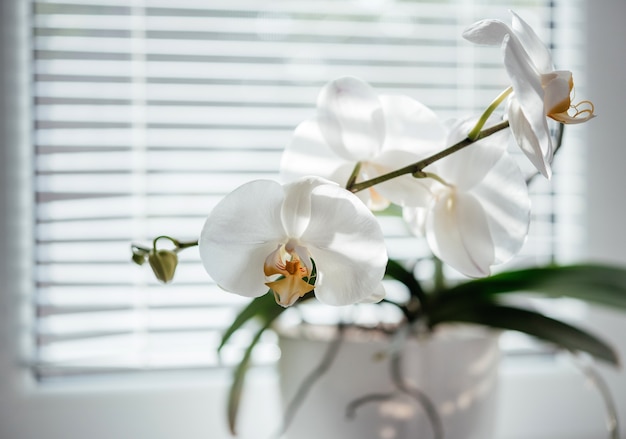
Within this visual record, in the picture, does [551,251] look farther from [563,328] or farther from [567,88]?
[567,88]

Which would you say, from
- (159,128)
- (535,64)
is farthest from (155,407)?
(535,64)

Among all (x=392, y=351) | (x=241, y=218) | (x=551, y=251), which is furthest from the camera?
(x=551, y=251)

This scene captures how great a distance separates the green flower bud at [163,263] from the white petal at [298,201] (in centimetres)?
8

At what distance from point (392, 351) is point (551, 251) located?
1.71 ft

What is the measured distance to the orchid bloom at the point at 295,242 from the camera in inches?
16.0

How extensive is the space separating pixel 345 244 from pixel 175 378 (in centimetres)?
64

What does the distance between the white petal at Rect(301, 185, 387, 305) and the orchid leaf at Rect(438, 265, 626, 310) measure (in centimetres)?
35

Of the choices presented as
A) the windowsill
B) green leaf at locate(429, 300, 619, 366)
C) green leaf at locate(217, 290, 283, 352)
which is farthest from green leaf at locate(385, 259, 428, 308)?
the windowsill

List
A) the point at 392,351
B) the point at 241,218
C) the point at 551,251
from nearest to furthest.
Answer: the point at 241,218, the point at 392,351, the point at 551,251

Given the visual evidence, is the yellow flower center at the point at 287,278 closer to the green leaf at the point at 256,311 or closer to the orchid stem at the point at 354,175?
the orchid stem at the point at 354,175

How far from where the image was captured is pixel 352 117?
511 millimetres

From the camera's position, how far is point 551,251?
1.07m

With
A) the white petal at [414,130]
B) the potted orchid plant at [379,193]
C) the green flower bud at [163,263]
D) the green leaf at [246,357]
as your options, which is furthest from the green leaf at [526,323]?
the green flower bud at [163,263]

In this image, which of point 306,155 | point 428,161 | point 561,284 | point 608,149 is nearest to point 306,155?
point 306,155
